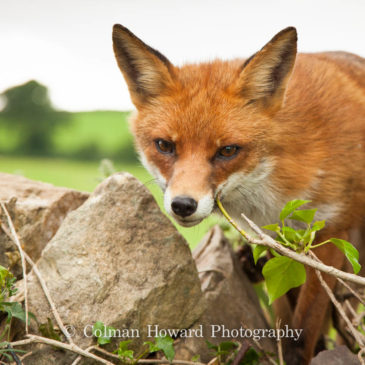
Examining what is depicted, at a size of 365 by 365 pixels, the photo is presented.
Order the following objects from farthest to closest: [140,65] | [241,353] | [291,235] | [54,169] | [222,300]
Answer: [54,169] → [222,300] → [140,65] → [241,353] → [291,235]

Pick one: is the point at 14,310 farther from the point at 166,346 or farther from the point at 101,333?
the point at 166,346

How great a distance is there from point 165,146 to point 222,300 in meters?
1.22

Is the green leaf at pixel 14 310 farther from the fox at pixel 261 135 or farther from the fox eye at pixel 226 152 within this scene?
the fox eye at pixel 226 152

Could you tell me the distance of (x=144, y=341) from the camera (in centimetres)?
271

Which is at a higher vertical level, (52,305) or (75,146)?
(52,305)

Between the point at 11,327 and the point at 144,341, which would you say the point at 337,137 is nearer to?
the point at 144,341

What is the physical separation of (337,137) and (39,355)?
2.31 m

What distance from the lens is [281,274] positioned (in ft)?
7.09

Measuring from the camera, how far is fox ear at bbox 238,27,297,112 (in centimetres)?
285

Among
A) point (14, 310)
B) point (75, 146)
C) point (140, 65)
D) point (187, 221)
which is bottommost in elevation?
point (75, 146)

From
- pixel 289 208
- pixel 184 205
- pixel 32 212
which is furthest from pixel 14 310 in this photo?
pixel 289 208

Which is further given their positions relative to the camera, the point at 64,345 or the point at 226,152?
the point at 226,152

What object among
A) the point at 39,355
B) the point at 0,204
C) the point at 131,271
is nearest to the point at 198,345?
the point at 131,271

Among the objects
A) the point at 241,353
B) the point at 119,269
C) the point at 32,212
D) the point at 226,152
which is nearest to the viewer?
the point at 241,353
